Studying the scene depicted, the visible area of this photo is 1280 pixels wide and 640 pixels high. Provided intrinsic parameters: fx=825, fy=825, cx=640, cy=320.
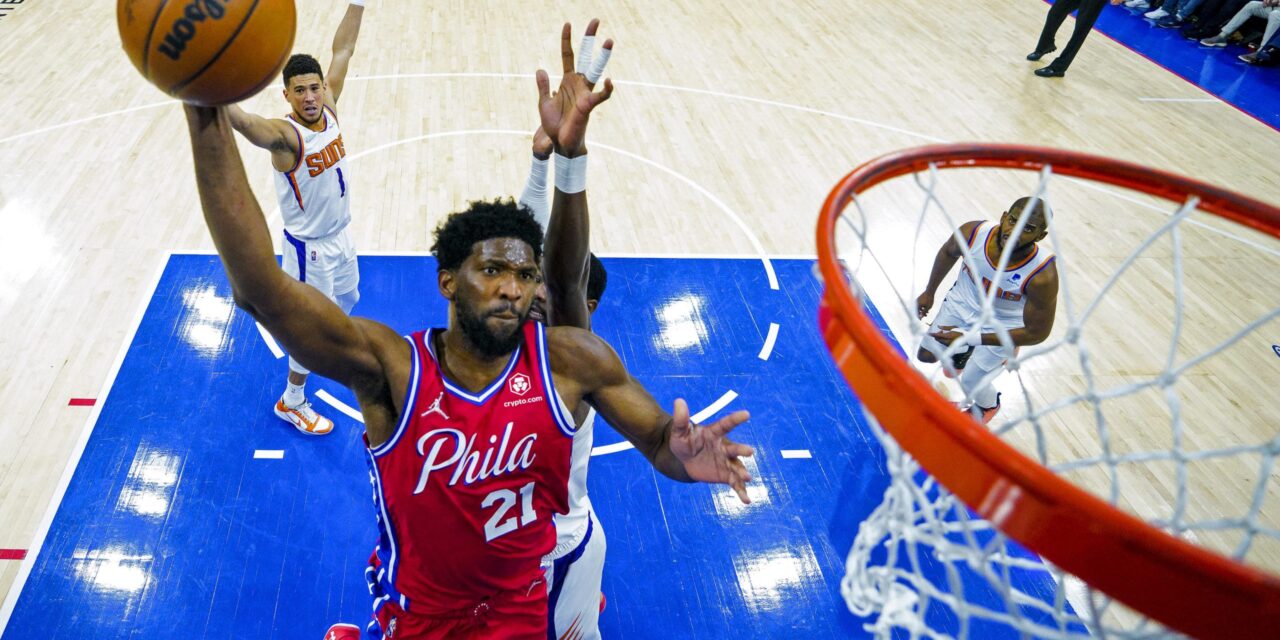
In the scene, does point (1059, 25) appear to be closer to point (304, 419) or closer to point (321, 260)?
point (321, 260)

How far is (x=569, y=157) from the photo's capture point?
2.77 metres

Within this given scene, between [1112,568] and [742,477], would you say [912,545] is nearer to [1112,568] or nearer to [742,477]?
[742,477]

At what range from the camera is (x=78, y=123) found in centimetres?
748

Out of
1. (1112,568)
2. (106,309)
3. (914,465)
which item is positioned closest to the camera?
(1112,568)

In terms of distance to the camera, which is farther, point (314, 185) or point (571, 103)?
point (314, 185)

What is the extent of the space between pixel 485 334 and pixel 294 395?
2.64m

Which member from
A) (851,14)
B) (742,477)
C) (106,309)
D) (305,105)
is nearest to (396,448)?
(742,477)

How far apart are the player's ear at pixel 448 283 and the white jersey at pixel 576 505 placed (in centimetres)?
65

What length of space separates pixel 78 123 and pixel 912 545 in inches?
328

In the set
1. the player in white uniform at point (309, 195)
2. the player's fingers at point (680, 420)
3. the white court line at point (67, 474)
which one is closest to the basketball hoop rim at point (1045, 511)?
the player's fingers at point (680, 420)

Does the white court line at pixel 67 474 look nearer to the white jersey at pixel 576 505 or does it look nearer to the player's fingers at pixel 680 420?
the white jersey at pixel 576 505

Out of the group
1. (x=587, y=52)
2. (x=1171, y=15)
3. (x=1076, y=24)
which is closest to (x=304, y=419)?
(x=587, y=52)

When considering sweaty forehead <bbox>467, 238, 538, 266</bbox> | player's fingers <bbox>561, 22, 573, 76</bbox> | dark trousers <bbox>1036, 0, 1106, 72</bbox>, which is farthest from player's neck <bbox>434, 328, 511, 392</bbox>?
dark trousers <bbox>1036, 0, 1106, 72</bbox>

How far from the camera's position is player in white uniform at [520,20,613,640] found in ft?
9.30
